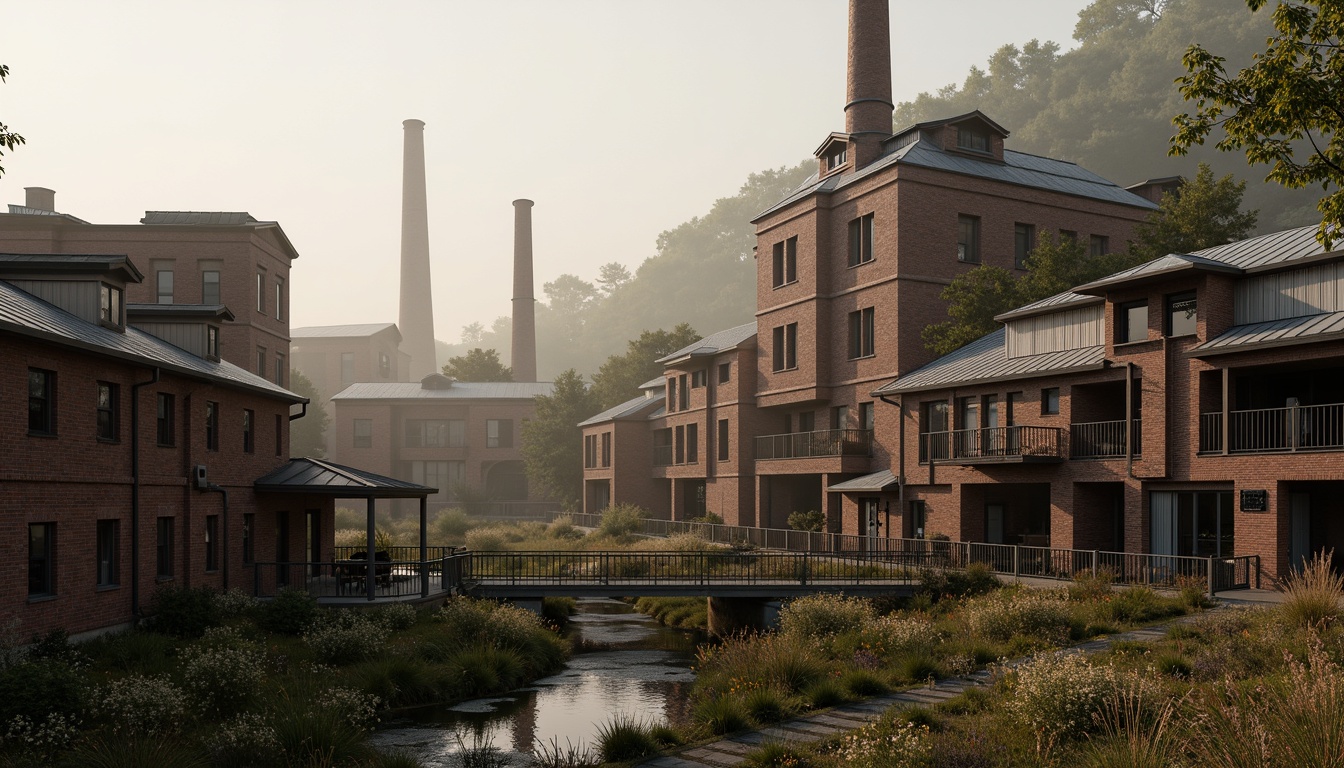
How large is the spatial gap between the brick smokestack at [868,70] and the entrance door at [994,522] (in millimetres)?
20132

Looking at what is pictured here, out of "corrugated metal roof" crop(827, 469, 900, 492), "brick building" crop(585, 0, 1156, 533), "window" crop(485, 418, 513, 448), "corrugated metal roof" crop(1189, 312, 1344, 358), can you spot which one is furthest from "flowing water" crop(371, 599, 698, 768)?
"window" crop(485, 418, 513, 448)

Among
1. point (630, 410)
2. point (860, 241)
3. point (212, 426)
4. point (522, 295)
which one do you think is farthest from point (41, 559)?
point (522, 295)

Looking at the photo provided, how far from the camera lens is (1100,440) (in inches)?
1268

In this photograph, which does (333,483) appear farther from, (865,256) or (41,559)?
(865,256)

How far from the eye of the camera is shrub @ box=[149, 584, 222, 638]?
76.9ft

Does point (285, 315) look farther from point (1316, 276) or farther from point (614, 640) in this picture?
point (1316, 276)

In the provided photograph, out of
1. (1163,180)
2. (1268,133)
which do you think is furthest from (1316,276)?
(1163,180)

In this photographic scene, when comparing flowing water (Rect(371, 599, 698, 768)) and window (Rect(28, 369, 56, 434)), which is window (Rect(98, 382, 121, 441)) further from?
flowing water (Rect(371, 599, 698, 768))

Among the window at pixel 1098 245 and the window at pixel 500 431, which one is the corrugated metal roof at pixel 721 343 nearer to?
the window at pixel 1098 245

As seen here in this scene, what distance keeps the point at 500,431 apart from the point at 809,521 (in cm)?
4339

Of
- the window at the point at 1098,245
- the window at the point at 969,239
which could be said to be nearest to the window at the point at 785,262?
the window at the point at 969,239

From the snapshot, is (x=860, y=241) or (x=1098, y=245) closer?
(x=860, y=241)

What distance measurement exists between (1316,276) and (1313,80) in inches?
566

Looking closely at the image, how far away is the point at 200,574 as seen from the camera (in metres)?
27.3
